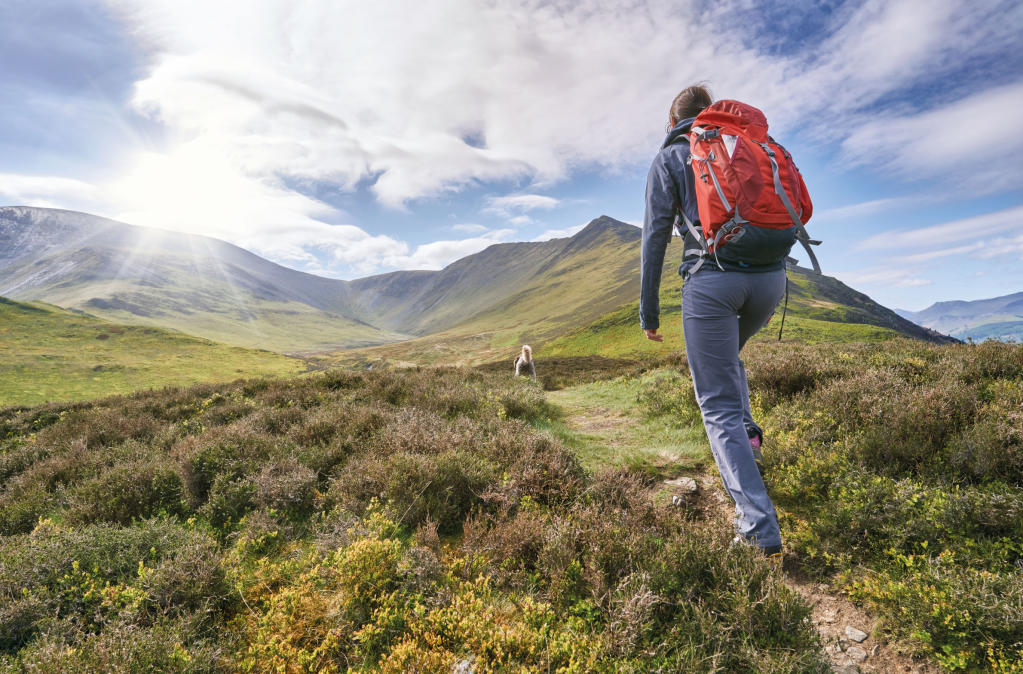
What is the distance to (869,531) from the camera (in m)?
3.04

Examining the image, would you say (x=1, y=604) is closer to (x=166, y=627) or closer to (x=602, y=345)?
(x=166, y=627)

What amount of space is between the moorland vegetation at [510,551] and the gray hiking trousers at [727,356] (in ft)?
1.48

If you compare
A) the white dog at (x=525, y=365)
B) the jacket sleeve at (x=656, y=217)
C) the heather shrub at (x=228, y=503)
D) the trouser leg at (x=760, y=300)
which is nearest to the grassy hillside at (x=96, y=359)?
the white dog at (x=525, y=365)

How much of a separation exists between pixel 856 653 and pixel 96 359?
6363cm

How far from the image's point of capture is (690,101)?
12.1ft

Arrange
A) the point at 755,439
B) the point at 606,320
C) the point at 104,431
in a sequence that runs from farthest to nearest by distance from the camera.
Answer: the point at 606,320, the point at 104,431, the point at 755,439

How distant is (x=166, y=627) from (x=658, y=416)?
6.67 meters

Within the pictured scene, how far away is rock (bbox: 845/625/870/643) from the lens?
2.41 metres

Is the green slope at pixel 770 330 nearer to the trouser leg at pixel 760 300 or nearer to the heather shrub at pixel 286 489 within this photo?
the trouser leg at pixel 760 300

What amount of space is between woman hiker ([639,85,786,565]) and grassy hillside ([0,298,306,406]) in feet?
117

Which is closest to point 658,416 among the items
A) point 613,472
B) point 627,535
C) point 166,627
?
point 613,472

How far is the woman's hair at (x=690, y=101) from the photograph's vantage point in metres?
3.68

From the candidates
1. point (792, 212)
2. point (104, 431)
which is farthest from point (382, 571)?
point (104, 431)

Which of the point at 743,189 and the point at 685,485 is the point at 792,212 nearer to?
the point at 743,189
